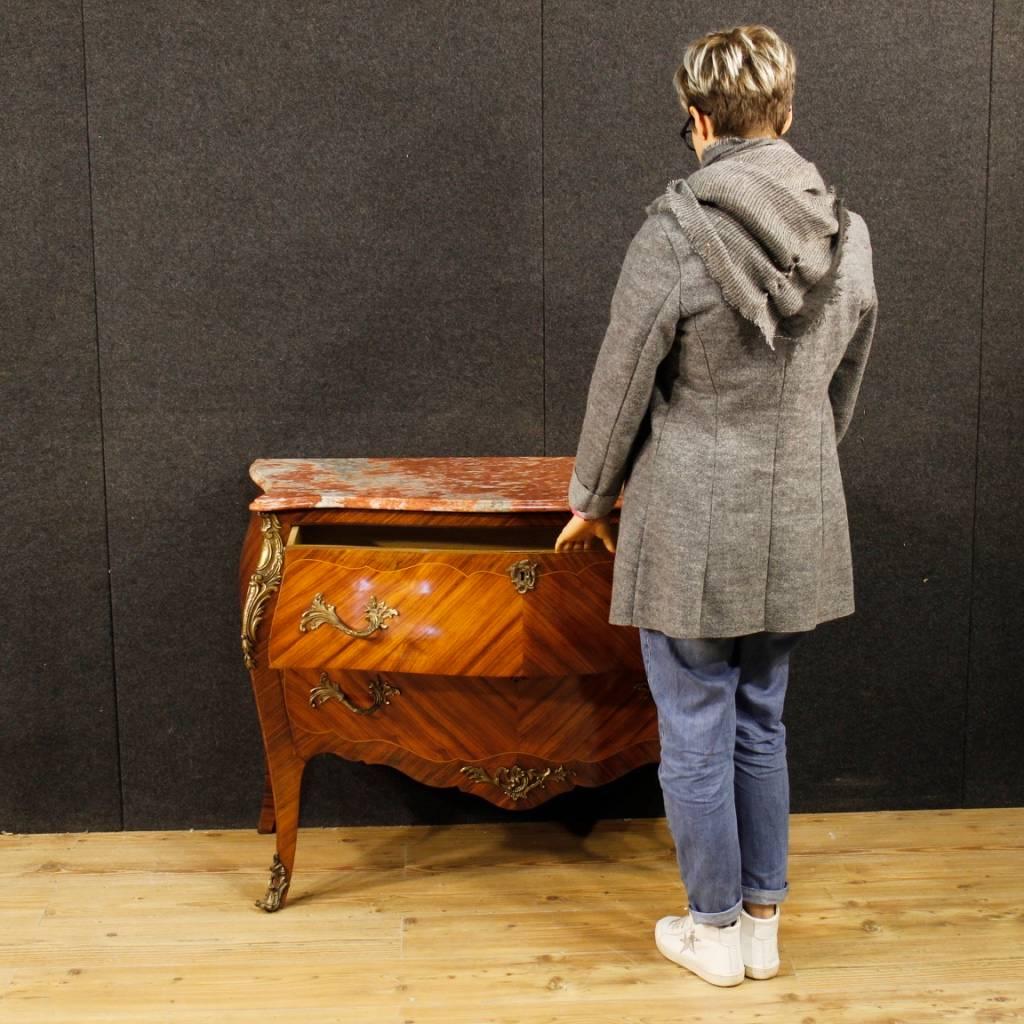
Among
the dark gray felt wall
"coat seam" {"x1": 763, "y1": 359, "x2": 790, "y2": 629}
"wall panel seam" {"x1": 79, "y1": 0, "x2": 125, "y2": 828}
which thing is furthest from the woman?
"wall panel seam" {"x1": 79, "y1": 0, "x2": 125, "y2": 828}

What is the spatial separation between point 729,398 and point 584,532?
0.36 m

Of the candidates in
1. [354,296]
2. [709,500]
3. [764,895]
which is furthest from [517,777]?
[354,296]

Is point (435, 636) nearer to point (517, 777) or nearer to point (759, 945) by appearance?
point (517, 777)

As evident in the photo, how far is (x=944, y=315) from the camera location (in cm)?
263

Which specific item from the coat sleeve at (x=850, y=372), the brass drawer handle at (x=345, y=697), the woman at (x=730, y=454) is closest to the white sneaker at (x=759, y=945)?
the woman at (x=730, y=454)

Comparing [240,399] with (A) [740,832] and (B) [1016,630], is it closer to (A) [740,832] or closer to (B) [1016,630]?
(A) [740,832]

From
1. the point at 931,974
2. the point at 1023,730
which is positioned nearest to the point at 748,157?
the point at 931,974

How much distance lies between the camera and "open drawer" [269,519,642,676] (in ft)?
7.05

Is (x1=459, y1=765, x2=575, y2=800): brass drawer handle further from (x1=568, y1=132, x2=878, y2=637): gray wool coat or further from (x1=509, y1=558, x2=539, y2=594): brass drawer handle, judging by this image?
(x1=568, y1=132, x2=878, y2=637): gray wool coat

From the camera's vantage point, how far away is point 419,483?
2.28 metres

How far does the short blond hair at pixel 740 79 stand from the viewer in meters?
1.76

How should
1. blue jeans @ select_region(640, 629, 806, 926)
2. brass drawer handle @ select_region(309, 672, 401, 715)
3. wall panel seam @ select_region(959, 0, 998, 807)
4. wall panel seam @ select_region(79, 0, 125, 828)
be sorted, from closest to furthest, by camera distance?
blue jeans @ select_region(640, 629, 806, 926) → brass drawer handle @ select_region(309, 672, 401, 715) → wall panel seam @ select_region(79, 0, 125, 828) → wall panel seam @ select_region(959, 0, 998, 807)

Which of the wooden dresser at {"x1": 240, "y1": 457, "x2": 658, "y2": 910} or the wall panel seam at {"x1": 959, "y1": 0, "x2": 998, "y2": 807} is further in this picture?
the wall panel seam at {"x1": 959, "y1": 0, "x2": 998, "y2": 807}

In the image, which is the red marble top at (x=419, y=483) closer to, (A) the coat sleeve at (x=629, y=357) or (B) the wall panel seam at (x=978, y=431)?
(A) the coat sleeve at (x=629, y=357)
